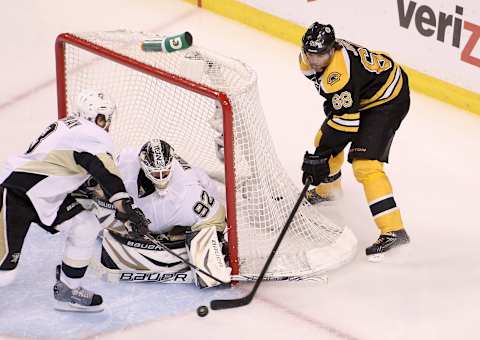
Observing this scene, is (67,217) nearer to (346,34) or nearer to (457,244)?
(457,244)

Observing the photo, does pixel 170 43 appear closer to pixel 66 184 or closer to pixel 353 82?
pixel 66 184

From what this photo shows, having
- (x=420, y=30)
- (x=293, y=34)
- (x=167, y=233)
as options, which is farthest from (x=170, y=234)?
(x=293, y=34)

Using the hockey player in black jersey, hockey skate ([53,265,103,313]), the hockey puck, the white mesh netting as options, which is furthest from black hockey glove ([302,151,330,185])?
hockey skate ([53,265,103,313])

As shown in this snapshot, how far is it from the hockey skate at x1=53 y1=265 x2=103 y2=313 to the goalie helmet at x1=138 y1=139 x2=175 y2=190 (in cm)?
48

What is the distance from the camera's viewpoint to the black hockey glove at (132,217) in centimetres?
458

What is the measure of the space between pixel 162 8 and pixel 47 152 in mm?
2665

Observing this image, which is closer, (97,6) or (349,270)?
(349,270)

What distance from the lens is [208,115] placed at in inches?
207

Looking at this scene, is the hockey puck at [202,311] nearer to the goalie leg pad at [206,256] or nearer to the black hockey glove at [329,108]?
the goalie leg pad at [206,256]

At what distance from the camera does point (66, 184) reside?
4.65 metres

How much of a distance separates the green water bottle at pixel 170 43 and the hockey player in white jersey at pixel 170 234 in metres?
0.41

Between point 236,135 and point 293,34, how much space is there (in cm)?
198

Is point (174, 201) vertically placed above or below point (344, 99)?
below

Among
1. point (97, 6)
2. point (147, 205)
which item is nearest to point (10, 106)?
point (97, 6)
